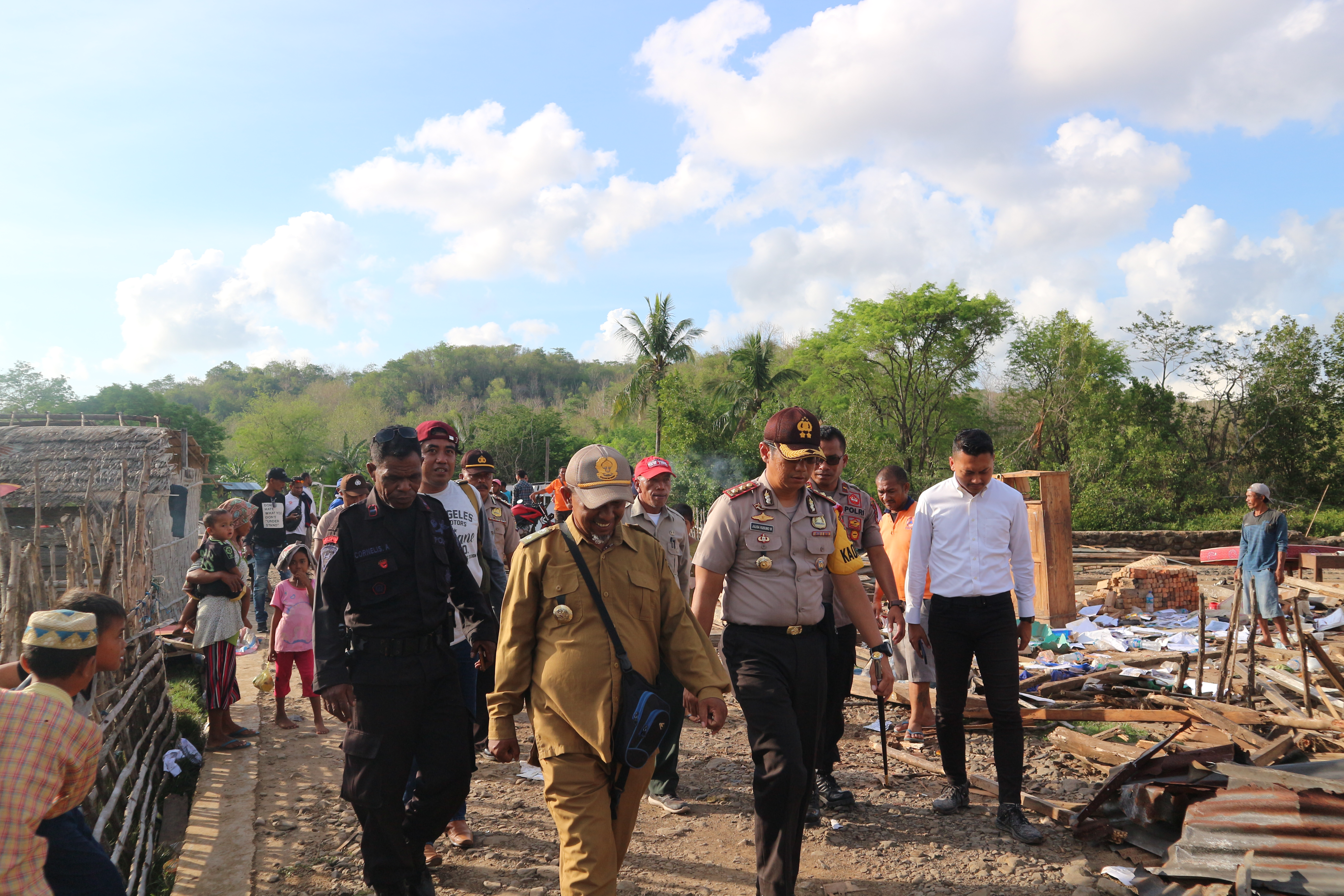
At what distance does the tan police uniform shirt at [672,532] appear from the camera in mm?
5109

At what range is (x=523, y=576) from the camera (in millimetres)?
2990

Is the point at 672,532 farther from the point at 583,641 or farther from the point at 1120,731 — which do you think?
the point at 1120,731

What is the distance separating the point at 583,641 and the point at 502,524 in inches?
95.5

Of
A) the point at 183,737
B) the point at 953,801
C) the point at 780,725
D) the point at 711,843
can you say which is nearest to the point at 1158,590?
the point at 953,801

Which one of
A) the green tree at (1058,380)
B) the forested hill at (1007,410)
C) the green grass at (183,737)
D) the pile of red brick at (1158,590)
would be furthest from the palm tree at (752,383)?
the green grass at (183,737)

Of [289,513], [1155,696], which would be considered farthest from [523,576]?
[289,513]

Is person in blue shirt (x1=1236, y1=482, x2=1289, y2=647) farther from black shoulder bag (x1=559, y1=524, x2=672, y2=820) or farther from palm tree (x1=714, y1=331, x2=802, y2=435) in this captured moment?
palm tree (x1=714, y1=331, x2=802, y2=435)

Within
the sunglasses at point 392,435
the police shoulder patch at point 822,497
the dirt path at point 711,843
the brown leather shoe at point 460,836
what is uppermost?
the sunglasses at point 392,435

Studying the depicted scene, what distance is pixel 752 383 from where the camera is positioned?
116ft

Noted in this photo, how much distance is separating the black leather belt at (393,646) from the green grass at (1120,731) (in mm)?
4299

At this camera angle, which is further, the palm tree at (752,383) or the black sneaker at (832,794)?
the palm tree at (752,383)

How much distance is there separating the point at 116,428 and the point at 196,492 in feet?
7.77

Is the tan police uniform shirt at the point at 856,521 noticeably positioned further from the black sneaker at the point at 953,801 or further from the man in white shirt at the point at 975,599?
the black sneaker at the point at 953,801

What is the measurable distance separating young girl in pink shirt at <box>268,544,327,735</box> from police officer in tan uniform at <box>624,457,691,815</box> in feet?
8.71
